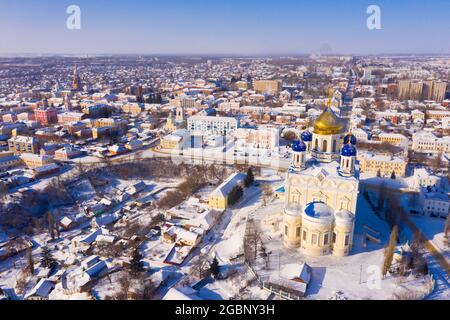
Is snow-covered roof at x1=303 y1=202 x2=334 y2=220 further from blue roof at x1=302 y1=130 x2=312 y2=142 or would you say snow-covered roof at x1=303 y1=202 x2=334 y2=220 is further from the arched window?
blue roof at x1=302 y1=130 x2=312 y2=142

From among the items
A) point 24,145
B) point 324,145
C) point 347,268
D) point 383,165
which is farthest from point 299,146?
point 24,145

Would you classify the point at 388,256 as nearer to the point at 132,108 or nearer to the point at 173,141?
the point at 173,141

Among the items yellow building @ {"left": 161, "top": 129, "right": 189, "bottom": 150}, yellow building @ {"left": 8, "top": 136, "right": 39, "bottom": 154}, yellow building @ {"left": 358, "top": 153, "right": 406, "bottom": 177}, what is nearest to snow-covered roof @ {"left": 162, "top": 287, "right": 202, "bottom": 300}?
yellow building @ {"left": 358, "top": 153, "right": 406, "bottom": 177}

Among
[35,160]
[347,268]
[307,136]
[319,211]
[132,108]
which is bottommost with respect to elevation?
[347,268]

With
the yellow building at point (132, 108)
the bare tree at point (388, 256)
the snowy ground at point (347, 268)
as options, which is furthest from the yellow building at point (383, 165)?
the yellow building at point (132, 108)

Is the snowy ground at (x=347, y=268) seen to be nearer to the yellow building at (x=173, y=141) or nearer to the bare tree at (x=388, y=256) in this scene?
the bare tree at (x=388, y=256)

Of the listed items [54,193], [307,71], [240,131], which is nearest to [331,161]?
[54,193]
